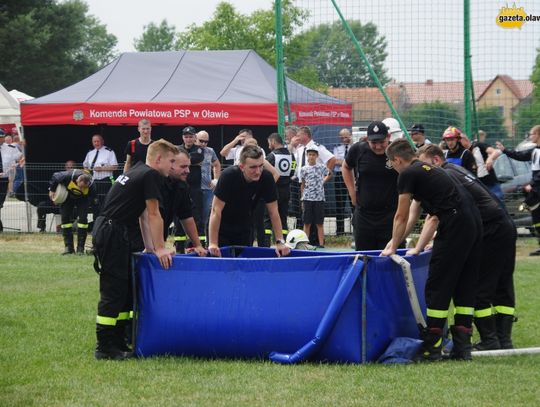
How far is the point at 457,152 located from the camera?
1239 centimetres

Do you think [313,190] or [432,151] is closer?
[432,151]

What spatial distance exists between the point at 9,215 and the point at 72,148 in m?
2.41

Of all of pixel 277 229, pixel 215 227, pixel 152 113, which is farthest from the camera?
pixel 152 113

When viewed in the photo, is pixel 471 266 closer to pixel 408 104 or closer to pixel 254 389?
pixel 254 389

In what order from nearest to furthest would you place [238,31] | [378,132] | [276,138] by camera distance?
[378,132], [276,138], [238,31]

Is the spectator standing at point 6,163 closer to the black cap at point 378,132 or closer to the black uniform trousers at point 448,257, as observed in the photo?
the black cap at point 378,132

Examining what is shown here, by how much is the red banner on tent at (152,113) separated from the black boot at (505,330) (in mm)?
11162

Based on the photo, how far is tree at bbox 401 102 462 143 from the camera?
53.2ft

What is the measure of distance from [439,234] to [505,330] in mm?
1356


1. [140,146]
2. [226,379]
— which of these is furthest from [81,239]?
[226,379]

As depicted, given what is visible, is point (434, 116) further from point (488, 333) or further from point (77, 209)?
point (488, 333)

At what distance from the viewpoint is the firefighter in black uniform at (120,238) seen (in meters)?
8.31

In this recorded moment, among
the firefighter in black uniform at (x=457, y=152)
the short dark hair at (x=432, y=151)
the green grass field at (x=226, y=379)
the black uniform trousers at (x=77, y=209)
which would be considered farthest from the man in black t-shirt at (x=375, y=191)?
the black uniform trousers at (x=77, y=209)

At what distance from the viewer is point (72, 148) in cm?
2344
